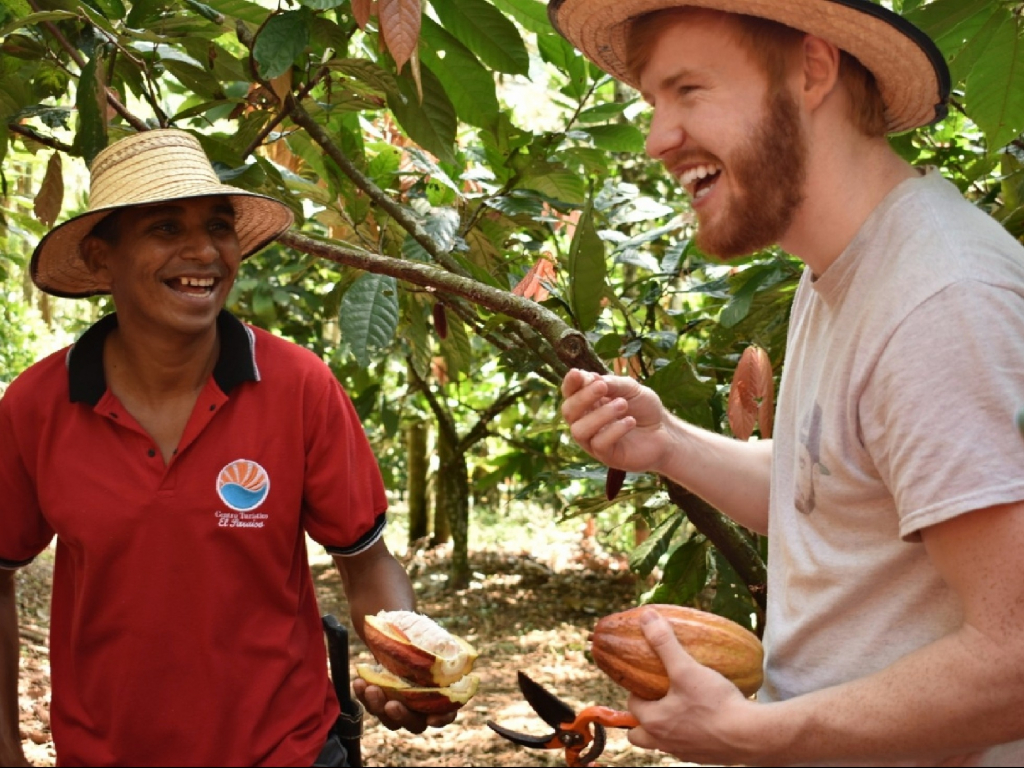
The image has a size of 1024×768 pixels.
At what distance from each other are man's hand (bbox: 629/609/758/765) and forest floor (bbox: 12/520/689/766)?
2632 millimetres

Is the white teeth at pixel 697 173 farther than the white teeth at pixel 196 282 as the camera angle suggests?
No

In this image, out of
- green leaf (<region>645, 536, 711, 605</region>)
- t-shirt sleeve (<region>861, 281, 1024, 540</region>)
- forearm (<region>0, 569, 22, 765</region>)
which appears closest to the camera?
t-shirt sleeve (<region>861, 281, 1024, 540</region>)

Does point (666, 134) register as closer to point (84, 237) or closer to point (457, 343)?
point (84, 237)

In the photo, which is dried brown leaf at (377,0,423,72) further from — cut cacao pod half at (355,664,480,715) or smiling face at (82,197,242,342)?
cut cacao pod half at (355,664,480,715)

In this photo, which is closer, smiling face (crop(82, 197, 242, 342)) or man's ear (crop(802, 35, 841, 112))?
man's ear (crop(802, 35, 841, 112))

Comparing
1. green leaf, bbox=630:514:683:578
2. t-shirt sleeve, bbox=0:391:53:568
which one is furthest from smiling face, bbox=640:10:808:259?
green leaf, bbox=630:514:683:578

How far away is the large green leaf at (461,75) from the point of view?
78.6 inches

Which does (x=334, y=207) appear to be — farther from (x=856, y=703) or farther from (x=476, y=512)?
(x=476, y=512)

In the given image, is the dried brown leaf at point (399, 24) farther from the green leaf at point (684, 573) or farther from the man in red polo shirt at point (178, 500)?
the green leaf at point (684, 573)

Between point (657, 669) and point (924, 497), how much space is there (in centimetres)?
38

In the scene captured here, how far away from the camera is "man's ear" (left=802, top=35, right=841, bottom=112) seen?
4.42ft

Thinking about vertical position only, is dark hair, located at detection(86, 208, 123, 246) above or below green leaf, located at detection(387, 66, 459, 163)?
below

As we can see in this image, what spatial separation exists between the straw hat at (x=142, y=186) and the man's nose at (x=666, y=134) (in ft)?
2.67

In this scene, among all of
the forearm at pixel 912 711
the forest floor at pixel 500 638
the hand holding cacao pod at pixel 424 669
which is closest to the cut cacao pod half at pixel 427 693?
the hand holding cacao pod at pixel 424 669
